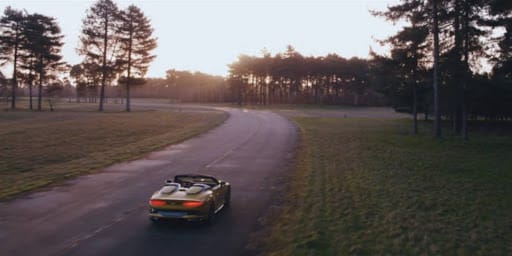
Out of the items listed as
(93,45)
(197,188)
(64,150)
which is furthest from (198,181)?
(93,45)

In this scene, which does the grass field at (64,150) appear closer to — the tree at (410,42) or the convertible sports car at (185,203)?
the convertible sports car at (185,203)

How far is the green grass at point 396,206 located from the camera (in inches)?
326

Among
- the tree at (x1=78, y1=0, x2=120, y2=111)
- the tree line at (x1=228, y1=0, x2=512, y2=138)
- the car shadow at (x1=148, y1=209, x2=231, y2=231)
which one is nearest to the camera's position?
the car shadow at (x1=148, y1=209, x2=231, y2=231)

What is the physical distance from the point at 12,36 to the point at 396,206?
214 feet

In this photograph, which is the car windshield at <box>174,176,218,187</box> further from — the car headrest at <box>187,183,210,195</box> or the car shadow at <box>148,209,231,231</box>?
the car shadow at <box>148,209,231,231</box>

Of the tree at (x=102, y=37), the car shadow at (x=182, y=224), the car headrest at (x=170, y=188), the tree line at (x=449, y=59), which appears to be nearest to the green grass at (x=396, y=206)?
the car shadow at (x=182, y=224)

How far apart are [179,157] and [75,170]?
17.0 feet

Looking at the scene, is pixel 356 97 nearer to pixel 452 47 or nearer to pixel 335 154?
pixel 452 47

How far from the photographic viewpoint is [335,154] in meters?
21.5

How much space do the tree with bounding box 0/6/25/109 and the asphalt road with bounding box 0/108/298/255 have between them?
2078 inches

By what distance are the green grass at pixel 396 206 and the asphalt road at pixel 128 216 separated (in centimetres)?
97

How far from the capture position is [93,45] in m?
59.5

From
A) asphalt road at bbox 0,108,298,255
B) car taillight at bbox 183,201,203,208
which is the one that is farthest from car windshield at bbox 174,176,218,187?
car taillight at bbox 183,201,203,208

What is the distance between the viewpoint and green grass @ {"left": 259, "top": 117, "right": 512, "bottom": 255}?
27.1 feet
